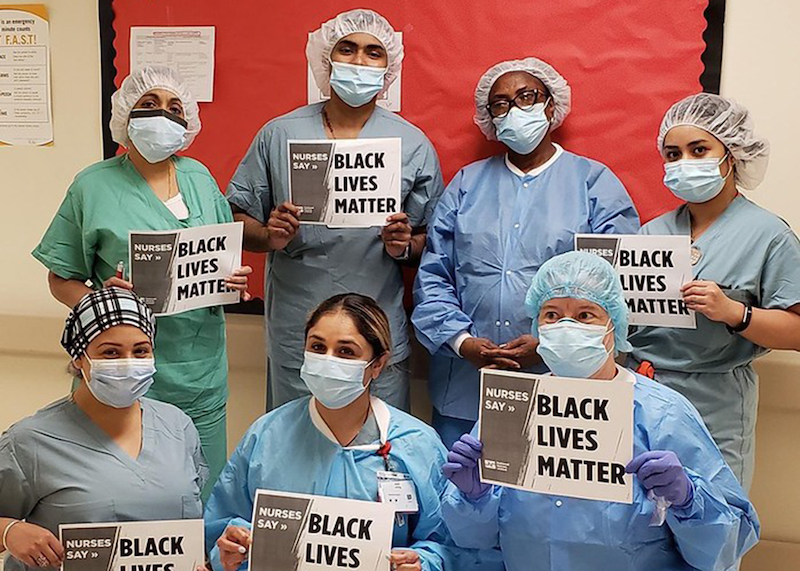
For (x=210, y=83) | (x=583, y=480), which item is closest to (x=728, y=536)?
(x=583, y=480)

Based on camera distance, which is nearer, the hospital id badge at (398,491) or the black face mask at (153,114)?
the hospital id badge at (398,491)

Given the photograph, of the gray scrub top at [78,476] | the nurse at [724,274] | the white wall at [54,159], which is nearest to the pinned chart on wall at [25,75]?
the white wall at [54,159]

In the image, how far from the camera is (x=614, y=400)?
5.40 ft

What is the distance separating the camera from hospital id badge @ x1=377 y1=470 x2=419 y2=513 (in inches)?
74.6

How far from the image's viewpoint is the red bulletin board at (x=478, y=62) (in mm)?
2850

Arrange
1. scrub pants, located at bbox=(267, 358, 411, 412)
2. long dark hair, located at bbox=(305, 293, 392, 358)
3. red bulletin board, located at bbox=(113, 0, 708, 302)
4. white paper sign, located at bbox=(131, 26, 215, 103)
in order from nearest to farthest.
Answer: long dark hair, located at bbox=(305, 293, 392, 358) → scrub pants, located at bbox=(267, 358, 411, 412) → red bulletin board, located at bbox=(113, 0, 708, 302) → white paper sign, located at bbox=(131, 26, 215, 103)

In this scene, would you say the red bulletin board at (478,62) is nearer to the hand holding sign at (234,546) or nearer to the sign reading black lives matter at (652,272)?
the sign reading black lives matter at (652,272)

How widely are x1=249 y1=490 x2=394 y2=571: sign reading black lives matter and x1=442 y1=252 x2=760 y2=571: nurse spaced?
0.54ft

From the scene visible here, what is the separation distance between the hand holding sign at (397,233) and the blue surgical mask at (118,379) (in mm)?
889

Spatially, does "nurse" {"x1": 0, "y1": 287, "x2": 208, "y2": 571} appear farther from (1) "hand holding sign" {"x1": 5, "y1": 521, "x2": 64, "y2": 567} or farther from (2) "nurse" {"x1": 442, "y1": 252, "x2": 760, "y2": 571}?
(2) "nurse" {"x1": 442, "y1": 252, "x2": 760, "y2": 571}

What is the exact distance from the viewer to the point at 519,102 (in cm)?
262

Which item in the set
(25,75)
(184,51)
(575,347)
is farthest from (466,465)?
(25,75)

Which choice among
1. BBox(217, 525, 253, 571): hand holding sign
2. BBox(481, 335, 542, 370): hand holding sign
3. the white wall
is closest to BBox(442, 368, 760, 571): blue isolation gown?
BBox(217, 525, 253, 571): hand holding sign

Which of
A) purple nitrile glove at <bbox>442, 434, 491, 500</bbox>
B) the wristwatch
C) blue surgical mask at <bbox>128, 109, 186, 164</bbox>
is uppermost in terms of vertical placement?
blue surgical mask at <bbox>128, 109, 186, 164</bbox>
